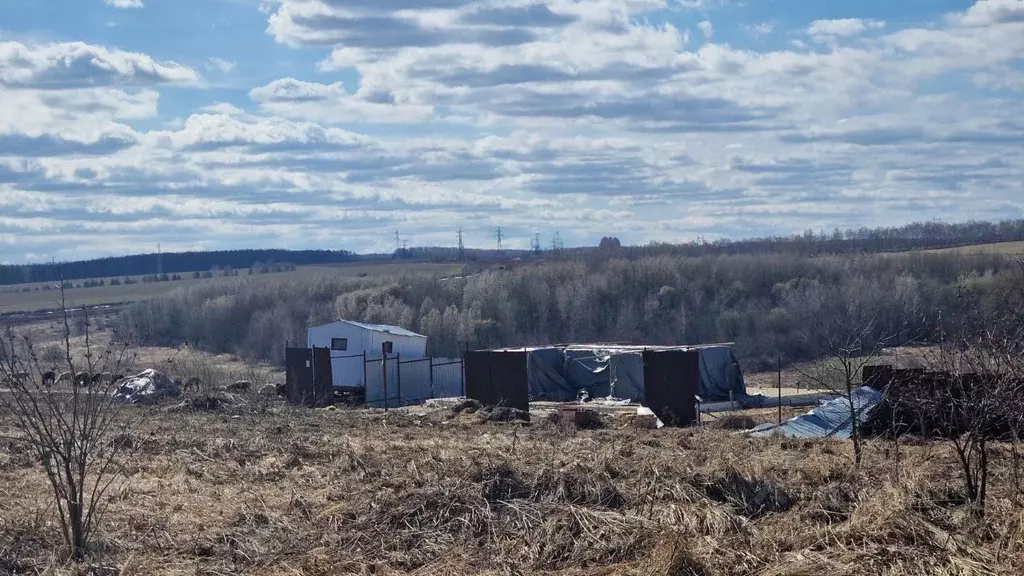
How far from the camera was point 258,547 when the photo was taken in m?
8.56

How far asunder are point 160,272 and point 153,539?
476 feet

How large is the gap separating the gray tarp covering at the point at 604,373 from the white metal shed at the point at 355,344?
486 centimetres

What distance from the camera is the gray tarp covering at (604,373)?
34.7 meters

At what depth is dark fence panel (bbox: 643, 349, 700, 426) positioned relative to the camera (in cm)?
2380

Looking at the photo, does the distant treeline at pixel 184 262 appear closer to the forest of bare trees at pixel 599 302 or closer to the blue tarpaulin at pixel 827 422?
the forest of bare trees at pixel 599 302

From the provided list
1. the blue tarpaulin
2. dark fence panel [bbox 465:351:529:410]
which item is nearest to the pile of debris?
dark fence panel [bbox 465:351:529:410]

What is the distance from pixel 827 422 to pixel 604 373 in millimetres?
17501

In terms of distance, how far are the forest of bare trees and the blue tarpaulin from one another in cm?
3657

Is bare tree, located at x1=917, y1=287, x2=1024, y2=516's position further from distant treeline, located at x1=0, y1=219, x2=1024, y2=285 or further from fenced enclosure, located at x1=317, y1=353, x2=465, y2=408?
distant treeline, located at x1=0, y1=219, x2=1024, y2=285

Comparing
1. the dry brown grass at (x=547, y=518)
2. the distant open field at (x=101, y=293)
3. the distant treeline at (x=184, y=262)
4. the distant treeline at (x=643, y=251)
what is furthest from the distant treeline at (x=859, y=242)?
the dry brown grass at (x=547, y=518)

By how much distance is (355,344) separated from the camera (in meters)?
36.8

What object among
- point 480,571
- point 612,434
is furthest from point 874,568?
point 612,434

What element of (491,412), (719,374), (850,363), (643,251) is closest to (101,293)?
(643,251)

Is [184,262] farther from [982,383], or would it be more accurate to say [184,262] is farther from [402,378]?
[982,383]
